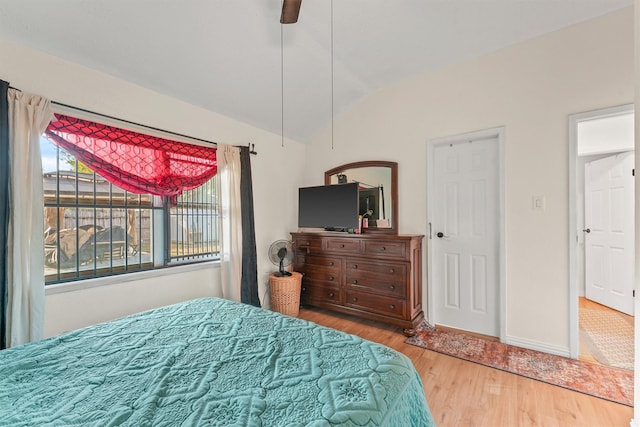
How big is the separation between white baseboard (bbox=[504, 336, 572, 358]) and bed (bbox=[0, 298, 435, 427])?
2016 millimetres

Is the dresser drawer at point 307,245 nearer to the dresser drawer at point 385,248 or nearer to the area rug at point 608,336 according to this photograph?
the dresser drawer at point 385,248

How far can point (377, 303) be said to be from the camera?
2906 millimetres

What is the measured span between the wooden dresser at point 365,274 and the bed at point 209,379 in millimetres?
1617

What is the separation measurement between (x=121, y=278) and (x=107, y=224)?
1.52 ft

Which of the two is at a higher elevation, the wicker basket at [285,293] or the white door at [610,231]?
the white door at [610,231]

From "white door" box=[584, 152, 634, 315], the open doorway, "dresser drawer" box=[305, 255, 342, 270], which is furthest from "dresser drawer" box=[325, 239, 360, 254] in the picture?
"white door" box=[584, 152, 634, 315]

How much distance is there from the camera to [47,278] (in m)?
1.93

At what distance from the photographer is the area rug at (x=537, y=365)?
186cm

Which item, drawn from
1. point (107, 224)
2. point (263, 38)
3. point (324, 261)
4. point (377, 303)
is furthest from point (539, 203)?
point (107, 224)

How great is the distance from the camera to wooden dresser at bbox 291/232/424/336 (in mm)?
2754

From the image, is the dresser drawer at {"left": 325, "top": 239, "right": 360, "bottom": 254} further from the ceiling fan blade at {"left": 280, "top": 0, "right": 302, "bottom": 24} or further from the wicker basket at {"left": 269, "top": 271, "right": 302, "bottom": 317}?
the ceiling fan blade at {"left": 280, "top": 0, "right": 302, "bottom": 24}

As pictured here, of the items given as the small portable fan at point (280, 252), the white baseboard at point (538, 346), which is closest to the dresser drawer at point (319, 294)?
the small portable fan at point (280, 252)

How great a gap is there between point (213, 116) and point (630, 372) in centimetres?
415

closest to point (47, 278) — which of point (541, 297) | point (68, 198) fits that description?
point (68, 198)
